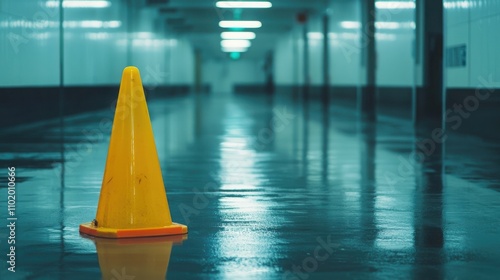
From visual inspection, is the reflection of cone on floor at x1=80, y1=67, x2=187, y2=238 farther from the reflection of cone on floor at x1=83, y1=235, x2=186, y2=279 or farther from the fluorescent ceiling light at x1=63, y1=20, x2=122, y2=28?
the fluorescent ceiling light at x1=63, y1=20, x2=122, y2=28

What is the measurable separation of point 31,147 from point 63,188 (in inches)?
201

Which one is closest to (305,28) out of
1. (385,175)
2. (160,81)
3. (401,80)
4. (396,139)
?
(160,81)

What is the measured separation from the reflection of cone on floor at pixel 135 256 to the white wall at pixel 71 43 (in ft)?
37.1

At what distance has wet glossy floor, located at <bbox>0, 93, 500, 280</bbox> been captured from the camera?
14.3ft

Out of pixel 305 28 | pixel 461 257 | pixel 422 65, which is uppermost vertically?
pixel 305 28

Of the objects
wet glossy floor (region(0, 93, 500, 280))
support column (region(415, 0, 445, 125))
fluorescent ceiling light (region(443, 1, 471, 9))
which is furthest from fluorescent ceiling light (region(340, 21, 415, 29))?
wet glossy floor (region(0, 93, 500, 280))

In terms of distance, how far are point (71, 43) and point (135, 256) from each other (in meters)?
19.5

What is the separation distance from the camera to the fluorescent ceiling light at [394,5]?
1992cm

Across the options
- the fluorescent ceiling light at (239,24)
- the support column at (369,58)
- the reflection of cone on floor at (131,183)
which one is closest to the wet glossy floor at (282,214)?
the reflection of cone on floor at (131,183)

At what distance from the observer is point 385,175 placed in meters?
9.12

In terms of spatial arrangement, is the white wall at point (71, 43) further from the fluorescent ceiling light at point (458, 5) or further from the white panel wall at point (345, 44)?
the white panel wall at point (345, 44)

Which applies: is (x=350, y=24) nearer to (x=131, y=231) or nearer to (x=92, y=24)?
(x=92, y=24)

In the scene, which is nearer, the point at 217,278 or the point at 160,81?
the point at 217,278

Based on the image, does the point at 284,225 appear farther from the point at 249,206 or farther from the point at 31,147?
the point at 31,147
